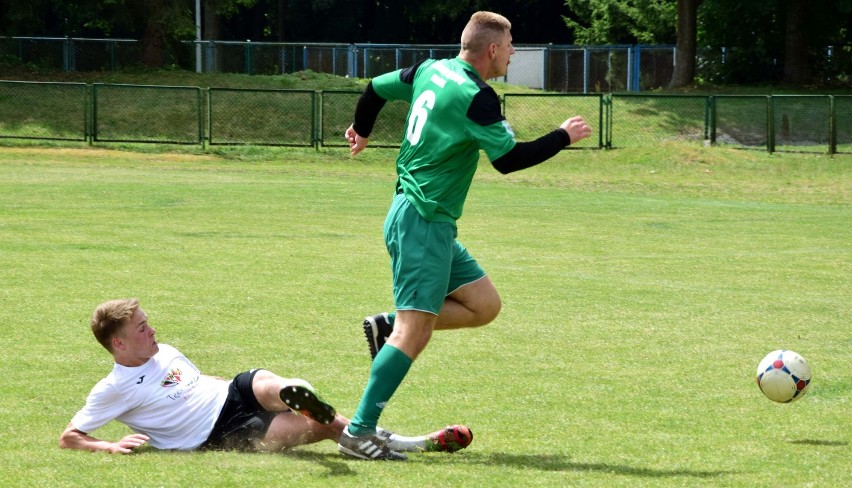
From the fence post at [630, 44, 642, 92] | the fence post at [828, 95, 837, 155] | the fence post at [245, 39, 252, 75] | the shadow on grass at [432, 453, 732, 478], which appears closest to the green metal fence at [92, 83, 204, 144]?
the fence post at [245, 39, 252, 75]

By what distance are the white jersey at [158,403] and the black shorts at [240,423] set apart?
0.04 meters

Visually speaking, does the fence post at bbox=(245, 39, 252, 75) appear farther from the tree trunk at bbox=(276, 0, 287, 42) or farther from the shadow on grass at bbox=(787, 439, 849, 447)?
the shadow on grass at bbox=(787, 439, 849, 447)

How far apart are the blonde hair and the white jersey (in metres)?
0.18

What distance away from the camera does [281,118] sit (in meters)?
32.4

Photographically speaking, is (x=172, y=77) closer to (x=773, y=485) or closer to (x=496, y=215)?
(x=496, y=215)

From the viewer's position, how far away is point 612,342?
869cm

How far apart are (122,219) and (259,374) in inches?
449

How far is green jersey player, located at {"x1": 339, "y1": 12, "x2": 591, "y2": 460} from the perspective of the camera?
556 centimetres

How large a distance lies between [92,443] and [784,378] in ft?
12.6

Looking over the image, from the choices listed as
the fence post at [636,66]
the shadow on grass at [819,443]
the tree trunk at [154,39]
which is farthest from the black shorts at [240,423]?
the fence post at [636,66]

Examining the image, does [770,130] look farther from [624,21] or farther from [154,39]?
[624,21]

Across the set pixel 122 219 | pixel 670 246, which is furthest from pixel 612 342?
pixel 122 219

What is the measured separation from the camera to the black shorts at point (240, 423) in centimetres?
572

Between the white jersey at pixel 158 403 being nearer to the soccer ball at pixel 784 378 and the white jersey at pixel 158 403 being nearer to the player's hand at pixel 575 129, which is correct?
the player's hand at pixel 575 129
